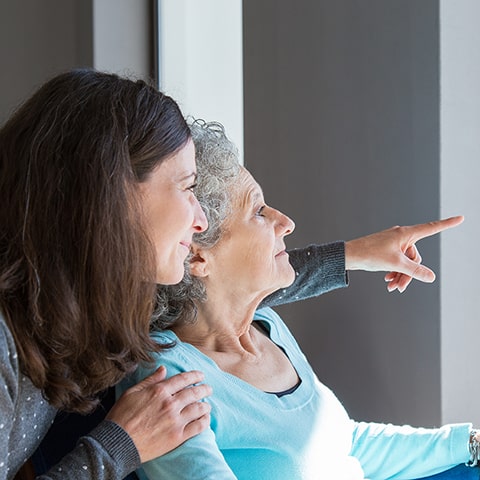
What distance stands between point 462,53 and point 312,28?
0.38 m

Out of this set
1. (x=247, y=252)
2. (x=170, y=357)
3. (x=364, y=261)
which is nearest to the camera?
(x=170, y=357)

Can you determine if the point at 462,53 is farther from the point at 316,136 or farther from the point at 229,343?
the point at 229,343

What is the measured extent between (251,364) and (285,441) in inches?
6.8

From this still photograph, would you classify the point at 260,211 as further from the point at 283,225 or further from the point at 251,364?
the point at 251,364

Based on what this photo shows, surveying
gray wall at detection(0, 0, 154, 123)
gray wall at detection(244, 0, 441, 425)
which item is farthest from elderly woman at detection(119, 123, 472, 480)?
gray wall at detection(0, 0, 154, 123)

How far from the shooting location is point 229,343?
1.61 metres

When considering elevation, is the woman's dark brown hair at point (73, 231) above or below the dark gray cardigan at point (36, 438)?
above

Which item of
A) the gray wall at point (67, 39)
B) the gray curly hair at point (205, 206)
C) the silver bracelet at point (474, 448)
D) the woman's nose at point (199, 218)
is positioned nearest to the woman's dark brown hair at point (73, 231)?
the woman's nose at point (199, 218)

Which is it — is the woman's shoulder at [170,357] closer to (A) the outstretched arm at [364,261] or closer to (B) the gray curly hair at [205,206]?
(B) the gray curly hair at [205,206]

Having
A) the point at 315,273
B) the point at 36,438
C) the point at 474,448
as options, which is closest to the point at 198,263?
the point at 315,273

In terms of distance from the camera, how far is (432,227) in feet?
5.26

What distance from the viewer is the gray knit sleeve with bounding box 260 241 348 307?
1.76 meters

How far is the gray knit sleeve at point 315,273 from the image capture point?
176 cm

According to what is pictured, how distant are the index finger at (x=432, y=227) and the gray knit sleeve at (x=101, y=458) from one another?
0.70 metres
